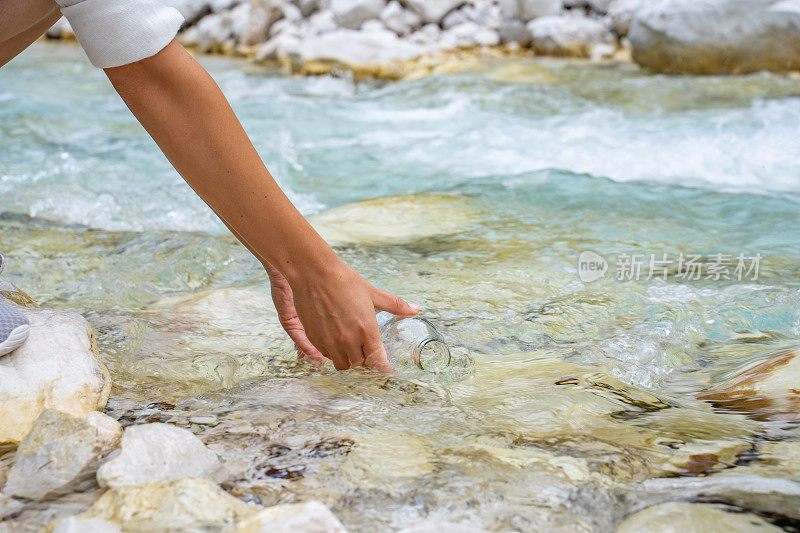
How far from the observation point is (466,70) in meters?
8.54

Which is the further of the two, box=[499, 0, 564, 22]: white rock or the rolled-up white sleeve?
box=[499, 0, 564, 22]: white rock

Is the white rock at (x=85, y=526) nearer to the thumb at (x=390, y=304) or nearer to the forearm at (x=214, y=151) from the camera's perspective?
the forearm at (x=214, y=151)

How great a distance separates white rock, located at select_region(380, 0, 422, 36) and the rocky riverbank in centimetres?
1

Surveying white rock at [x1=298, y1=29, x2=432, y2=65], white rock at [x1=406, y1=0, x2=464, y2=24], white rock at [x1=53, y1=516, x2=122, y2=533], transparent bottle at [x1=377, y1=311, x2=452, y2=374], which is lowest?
white rock at [x1=298, y1=29, x2=432, y2=65]

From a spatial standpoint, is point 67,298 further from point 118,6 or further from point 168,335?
point 118,6

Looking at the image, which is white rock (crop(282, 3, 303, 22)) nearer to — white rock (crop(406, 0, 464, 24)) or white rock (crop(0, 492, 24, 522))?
white rock (crop(406, 0, 464, 24))

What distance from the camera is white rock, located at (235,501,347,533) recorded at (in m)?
1.06

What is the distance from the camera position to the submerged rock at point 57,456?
1.28 m

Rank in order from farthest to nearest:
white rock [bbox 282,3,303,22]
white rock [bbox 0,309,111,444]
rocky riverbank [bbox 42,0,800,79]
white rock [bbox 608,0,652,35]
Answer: white rock [bbox 282,3,303,22]
white rock [bbox 608,0,652,35]
rocky riverbank [bbox 42,0,800,79]
white rock [bbox 0,309,111,444]

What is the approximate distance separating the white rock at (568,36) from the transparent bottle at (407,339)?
8561 millimetres

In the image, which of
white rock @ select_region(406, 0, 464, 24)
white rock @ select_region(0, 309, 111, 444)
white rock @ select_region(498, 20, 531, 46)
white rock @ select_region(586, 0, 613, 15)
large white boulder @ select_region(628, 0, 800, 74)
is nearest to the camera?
white rock @ select_region(0, 309, 111, 444)

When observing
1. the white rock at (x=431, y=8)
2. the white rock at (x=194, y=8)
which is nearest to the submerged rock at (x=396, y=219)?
the white rock at (x=431, y=8)

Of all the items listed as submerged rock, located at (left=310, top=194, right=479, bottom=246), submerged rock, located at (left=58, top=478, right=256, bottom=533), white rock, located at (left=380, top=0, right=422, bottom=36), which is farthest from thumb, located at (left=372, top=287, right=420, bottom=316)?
white rock, located at (left=380, top=0, right=422, bottom=36)

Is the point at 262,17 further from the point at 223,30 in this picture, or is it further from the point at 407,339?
the point at 407,339
